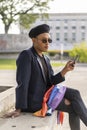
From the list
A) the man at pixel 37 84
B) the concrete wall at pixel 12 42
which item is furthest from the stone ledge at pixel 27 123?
the concrete wall at pixel 12 42

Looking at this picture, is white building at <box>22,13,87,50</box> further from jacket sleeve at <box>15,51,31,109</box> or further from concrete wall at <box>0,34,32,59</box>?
jacket sleeve at <box>15,51,31,109</box>

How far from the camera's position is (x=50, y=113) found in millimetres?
4508

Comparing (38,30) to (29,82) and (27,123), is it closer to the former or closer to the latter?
(29,82)

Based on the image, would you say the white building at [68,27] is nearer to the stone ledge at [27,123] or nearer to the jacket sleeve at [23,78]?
the jacket sleeve at [23,78]

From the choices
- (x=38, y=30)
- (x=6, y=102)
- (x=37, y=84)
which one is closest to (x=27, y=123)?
(x=37, y=84)

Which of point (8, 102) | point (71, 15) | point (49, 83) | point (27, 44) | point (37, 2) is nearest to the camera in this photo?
point (49, 83)

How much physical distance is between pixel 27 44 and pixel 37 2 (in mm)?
5282

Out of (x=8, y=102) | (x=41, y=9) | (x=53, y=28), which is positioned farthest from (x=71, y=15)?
(x=8, y=102)

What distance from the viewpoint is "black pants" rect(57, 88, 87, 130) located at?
14.6 ft

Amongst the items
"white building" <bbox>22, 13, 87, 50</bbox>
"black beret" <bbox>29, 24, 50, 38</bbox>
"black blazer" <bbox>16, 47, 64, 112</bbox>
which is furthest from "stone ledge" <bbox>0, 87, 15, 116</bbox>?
"white building" <bbox>22, 13, 87, 50</bbox>

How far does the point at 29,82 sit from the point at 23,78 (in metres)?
0.13

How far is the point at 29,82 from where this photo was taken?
14.9 ft

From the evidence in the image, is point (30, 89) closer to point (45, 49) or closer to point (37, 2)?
point (45, 49)

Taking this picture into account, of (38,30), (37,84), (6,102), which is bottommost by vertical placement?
(6,102)
